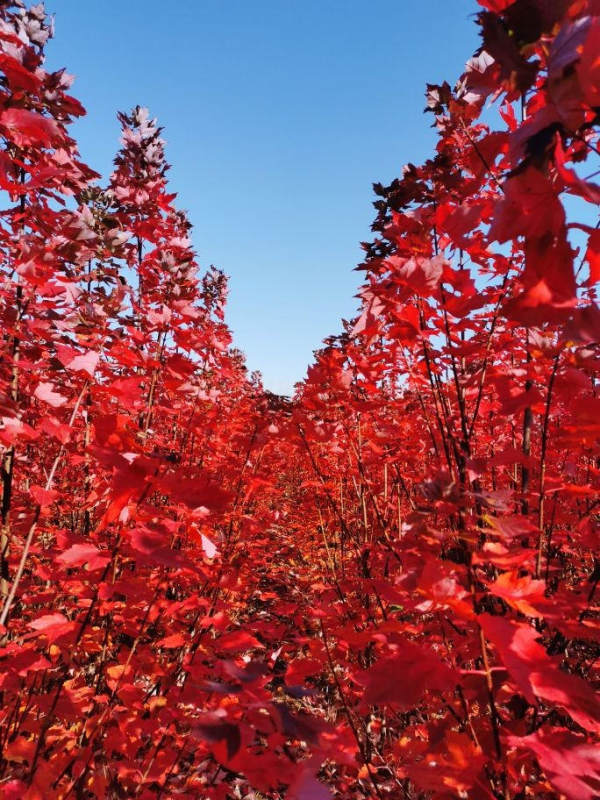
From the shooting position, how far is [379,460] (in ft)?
11.5

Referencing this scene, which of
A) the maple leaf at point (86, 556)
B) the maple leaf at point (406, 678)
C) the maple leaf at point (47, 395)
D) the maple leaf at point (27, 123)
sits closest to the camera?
the maple leaf at point (406, 678)

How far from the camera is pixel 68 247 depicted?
2.21 metres

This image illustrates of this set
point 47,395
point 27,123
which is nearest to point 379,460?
point 47,395

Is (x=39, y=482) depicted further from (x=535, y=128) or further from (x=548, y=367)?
(x=535, y=128)

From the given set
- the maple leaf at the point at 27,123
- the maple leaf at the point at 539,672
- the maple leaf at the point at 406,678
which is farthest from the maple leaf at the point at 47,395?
the maple leaf at the point at 539,672

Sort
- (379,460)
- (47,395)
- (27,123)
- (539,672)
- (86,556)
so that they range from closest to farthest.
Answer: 1. (539,672)
2. (27,123)
3. (86,556)
4. (47,395)
5. (379,460)

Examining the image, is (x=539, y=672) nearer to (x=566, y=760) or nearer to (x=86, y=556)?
(x=566, y=760)

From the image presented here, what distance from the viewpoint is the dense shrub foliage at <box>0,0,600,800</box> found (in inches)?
39.0

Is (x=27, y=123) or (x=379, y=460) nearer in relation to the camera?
(x=27, y=123)

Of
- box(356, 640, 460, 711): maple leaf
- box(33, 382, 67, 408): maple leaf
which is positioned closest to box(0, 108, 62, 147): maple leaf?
box(33, 382, 67, 408): maple leaf

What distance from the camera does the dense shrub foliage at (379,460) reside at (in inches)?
39.0

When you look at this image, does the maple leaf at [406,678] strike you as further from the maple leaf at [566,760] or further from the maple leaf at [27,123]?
the maple leaf at [27,123]

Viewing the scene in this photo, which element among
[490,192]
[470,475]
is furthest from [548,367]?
[490,192]

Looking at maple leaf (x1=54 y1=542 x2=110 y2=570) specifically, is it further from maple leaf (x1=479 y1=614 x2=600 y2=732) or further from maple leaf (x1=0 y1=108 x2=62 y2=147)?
maple leaf (x1=0 y1=108 x2=62 y2=147)
